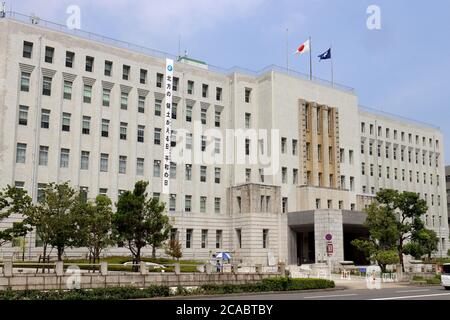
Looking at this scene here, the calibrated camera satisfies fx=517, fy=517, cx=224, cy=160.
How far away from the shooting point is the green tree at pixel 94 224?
3628 centimetres

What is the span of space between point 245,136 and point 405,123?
3598cm

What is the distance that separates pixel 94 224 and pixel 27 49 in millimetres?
20472

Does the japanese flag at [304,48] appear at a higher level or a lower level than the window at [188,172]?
higher

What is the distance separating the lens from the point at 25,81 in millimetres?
48500

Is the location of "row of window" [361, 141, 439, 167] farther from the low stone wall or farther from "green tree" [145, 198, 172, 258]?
the low stone wall

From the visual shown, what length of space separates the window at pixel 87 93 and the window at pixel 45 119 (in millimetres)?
4196

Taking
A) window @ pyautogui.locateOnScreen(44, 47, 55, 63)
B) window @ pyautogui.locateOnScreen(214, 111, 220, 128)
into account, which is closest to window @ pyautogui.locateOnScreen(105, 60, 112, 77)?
window @ pyautogui.locateOnScreen(44, 47, 55, 63)

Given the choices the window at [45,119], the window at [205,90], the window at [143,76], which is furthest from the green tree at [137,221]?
the window at [205,90]

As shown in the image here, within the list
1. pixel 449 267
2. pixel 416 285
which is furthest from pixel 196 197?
pixel 449 267

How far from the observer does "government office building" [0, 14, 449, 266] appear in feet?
159

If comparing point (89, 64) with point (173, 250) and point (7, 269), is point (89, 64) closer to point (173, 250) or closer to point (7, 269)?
point (173, 250)

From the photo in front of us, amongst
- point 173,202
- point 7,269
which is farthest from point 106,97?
point 7,269

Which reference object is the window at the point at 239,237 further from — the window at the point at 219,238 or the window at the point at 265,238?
the window at the point at 265,238

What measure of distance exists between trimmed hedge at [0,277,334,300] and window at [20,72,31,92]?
1162 inches
